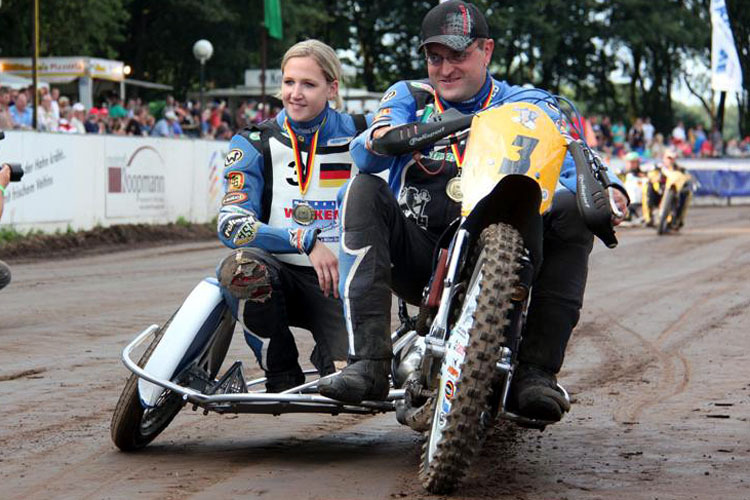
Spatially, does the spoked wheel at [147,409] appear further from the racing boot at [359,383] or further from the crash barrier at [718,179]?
the crash barrier at [718,179]

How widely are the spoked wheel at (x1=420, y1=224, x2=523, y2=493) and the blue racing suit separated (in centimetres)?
60

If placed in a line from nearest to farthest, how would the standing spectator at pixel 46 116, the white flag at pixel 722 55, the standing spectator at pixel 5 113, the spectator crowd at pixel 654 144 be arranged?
the standing spectator at pixel 5 113 → the standing spectator at pixel 46 116 → the white flag at pixel 722 55 → the spectator crowd at pixel 654 144

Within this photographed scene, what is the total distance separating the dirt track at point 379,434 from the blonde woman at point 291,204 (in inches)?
18.0

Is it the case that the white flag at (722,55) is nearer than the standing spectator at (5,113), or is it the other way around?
the standing spectator at (5,113)

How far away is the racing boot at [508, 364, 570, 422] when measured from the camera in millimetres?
5039

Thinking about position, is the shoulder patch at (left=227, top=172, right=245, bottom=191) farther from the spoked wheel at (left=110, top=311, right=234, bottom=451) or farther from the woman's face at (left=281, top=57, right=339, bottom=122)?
the spoked wheel at (left=110, top=311, right=234, bottom=451)

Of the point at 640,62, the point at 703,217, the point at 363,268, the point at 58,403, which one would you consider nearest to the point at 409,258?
the point at 363,268

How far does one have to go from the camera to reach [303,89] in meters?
5.97

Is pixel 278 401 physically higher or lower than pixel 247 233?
lower

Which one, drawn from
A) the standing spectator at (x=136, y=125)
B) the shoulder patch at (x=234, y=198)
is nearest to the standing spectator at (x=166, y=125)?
the standing spectator at (x=136, y=125)

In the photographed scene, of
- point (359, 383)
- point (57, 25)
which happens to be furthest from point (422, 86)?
point (57, 25)

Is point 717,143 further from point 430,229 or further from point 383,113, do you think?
point 383,113

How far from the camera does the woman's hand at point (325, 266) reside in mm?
5527

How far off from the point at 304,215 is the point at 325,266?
47 cm
